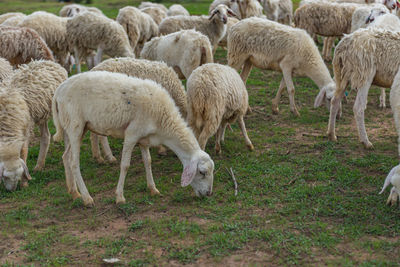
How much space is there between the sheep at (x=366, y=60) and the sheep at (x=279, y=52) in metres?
1.43

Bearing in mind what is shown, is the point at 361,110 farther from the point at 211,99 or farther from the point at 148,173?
the point at 148,173

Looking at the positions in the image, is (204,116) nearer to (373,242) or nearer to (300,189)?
(300,189)

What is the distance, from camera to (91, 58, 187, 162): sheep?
7047 millimetres

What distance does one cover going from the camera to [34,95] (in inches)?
263

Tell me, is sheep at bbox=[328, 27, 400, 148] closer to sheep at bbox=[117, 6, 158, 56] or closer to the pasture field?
the pasture field

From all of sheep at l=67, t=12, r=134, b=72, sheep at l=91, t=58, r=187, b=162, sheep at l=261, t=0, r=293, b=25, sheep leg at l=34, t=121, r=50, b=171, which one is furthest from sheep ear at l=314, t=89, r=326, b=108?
sheep at l=261, t=0, r=293, b=25

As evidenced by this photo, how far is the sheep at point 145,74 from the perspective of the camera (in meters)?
7.05

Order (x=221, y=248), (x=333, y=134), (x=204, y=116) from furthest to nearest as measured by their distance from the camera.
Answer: (x=333, y=134) < (x=204, y=116) < (x=221, y=248)

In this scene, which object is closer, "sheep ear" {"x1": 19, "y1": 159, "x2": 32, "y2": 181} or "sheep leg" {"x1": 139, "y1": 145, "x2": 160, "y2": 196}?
"sheep leg" {"x1": 139, "y1": 145, "x2": 160, "y2": 196}

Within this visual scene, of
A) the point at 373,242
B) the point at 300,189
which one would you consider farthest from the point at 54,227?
the point at 373,242

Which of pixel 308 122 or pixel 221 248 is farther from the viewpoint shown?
pixel 308 122

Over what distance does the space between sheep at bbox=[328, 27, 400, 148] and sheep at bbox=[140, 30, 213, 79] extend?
2.43 m

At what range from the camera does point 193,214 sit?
5.33 metres

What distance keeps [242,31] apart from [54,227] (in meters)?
5.72
